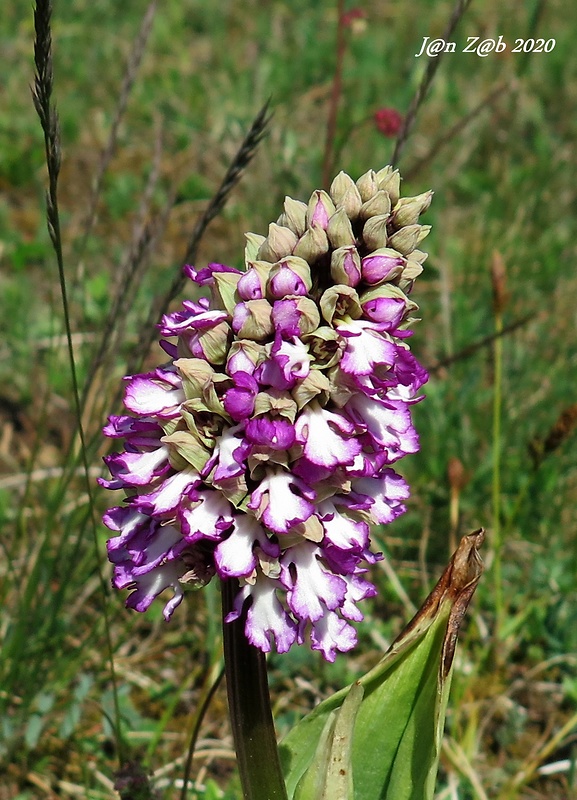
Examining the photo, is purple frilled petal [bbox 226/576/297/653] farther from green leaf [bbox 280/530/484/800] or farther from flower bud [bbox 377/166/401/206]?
flower bud [bbox 377/166/401/206]

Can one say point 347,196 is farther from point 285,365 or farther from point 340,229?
point 285,365

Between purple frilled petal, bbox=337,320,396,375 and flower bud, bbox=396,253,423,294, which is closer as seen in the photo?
purple frilled petal, bbox=337,320,396,375

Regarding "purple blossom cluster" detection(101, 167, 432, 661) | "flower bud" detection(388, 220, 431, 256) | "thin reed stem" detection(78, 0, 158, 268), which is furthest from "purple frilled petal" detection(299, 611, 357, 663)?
"thin reed stem" detection(78, 0, 158, 268)

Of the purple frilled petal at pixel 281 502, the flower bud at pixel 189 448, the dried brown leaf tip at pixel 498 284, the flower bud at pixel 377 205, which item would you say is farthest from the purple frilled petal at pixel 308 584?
the dried brown leaf tip at pixel 498 284

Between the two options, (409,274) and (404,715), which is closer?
(409,274)

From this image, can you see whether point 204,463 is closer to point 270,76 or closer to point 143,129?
point 143,129

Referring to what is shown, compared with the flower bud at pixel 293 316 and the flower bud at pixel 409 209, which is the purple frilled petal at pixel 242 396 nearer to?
the flower bud at pixel 293 316

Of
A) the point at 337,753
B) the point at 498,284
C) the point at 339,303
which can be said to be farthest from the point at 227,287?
the point at 498,284

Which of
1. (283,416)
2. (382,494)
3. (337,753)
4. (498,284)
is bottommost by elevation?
(337,753)
